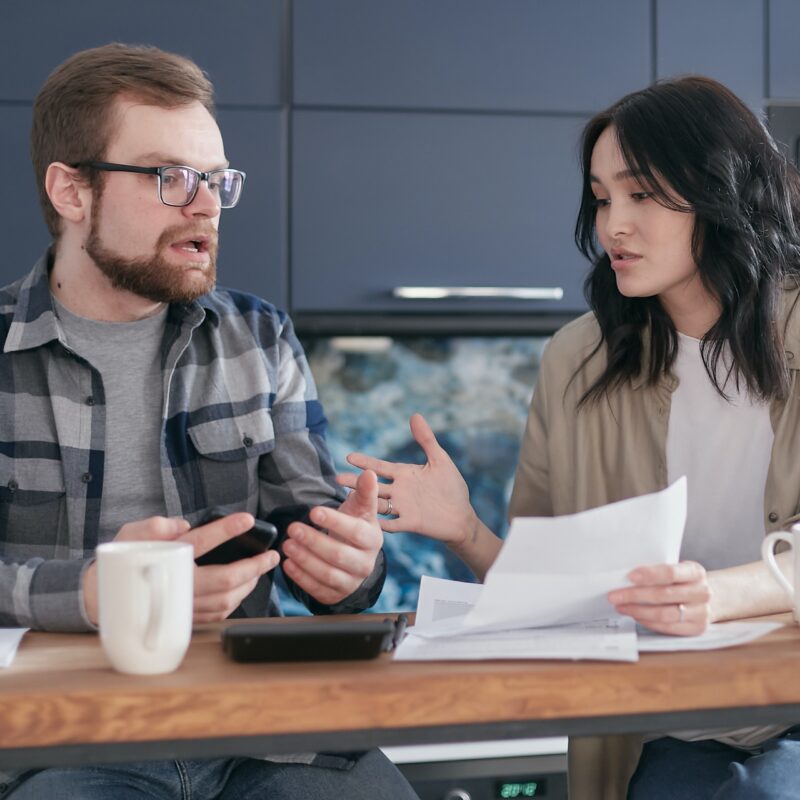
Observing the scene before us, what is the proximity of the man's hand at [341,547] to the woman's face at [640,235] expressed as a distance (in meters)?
0.55

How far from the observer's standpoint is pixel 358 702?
88 cm

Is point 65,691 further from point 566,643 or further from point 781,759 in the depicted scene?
point 781,759

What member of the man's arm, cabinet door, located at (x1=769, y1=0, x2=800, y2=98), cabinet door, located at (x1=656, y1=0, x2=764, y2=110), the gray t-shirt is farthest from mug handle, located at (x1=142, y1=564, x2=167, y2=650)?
cabinet door, located at (x1=769, y1=0, x2=800, y2=98)

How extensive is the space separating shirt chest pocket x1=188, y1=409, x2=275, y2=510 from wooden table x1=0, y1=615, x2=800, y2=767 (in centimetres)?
58

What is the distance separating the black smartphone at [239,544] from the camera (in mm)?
1077

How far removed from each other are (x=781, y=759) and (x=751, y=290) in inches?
26.4

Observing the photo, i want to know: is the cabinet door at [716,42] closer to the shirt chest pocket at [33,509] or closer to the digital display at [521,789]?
the digital display at [521,789]

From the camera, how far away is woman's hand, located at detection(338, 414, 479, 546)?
4.63 ft

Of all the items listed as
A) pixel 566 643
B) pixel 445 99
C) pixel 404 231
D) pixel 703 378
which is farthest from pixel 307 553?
pixel 445 99

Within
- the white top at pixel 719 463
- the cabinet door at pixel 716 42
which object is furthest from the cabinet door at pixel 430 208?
the white top at pixel 719 463

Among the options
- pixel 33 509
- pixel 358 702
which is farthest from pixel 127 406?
→ pixel 358 702

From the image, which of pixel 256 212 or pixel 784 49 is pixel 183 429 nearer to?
pixel 256 212

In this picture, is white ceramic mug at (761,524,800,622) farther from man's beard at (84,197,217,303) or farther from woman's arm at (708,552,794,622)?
man's beard at (84,197,217,303)

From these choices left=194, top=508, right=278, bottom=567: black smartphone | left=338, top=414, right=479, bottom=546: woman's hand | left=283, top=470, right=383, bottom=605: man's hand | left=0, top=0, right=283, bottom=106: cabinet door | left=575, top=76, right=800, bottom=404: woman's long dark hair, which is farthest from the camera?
left=0, top=0, right=283, bottom=106: cabinet door
